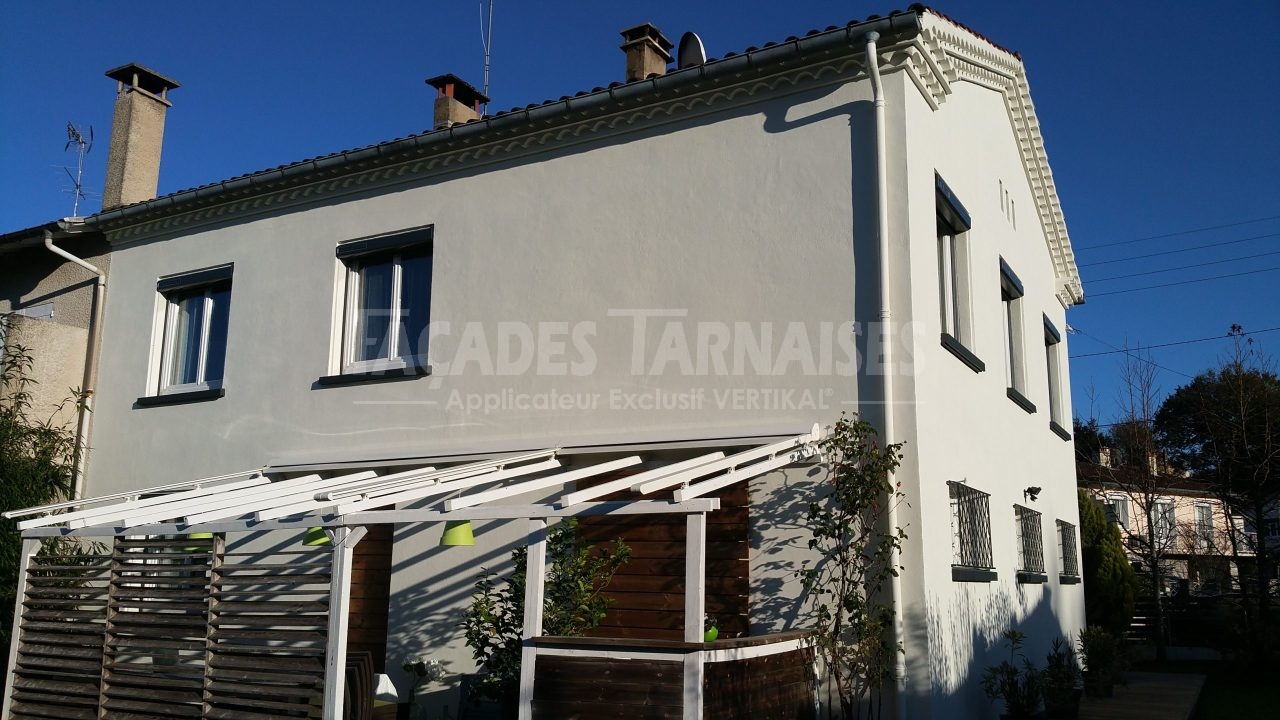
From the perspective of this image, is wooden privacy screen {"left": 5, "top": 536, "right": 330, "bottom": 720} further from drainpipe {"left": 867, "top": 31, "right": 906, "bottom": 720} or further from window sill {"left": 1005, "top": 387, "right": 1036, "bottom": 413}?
window sill {"left": 1005, "top": 387, "right": 1036, "bottom": 413}

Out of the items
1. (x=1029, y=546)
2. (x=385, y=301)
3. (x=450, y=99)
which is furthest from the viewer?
(x=450, y=99)

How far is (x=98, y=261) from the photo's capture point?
1617cm

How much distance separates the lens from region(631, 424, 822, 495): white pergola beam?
8162mm

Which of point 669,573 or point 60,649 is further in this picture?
point 669,573

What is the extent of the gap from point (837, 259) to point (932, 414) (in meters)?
1.80

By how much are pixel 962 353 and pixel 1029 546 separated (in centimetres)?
475

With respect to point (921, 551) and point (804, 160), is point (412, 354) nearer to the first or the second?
point (804, 160)

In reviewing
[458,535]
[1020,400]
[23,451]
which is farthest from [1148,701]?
[23,451]

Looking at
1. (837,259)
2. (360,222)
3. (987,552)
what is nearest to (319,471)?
(360,222)

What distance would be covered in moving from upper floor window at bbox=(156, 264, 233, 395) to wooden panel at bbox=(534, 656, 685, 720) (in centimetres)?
885

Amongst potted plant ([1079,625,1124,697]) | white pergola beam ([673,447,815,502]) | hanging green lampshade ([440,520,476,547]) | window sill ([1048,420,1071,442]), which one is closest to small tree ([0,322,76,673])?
hanging green lampshade ([440,520,476,547])

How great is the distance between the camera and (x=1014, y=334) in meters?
15.7

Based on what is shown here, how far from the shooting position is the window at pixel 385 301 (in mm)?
13453

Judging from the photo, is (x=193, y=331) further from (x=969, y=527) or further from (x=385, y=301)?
(x=969, y=527)
